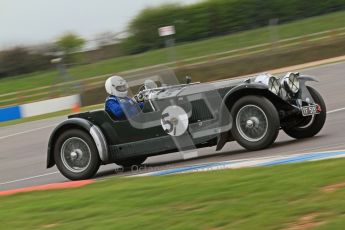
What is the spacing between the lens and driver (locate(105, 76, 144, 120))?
982 centimetres

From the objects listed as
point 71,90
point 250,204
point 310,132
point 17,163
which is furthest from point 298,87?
point 71,90

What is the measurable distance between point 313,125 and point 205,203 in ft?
15.3

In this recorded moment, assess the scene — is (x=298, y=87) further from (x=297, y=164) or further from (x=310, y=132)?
(x=297, y=164)

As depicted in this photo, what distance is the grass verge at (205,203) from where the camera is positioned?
197 inches

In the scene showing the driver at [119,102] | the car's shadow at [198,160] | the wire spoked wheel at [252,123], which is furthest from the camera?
the driver at [119,102]

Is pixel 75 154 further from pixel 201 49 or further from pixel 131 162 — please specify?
pixel 201 49

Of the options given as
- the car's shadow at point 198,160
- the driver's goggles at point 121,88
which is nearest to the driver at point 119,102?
the driver's goggles at point 121,88

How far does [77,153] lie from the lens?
1020 centimetres

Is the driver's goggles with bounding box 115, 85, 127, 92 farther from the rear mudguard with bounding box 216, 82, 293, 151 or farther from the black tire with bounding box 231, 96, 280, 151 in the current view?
the black tire with bounding box 231, 96, 280, 151

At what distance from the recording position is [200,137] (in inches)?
378

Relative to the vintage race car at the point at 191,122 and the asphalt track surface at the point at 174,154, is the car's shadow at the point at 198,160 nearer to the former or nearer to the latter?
the asphalt track surface at the point at 174,154

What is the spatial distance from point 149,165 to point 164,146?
1068 mm

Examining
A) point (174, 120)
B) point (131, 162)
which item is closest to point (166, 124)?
point (174, 120)

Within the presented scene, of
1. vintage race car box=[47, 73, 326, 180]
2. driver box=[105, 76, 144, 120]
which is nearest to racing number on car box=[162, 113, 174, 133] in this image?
vintage race car box=[47, 73, 326, 180]
